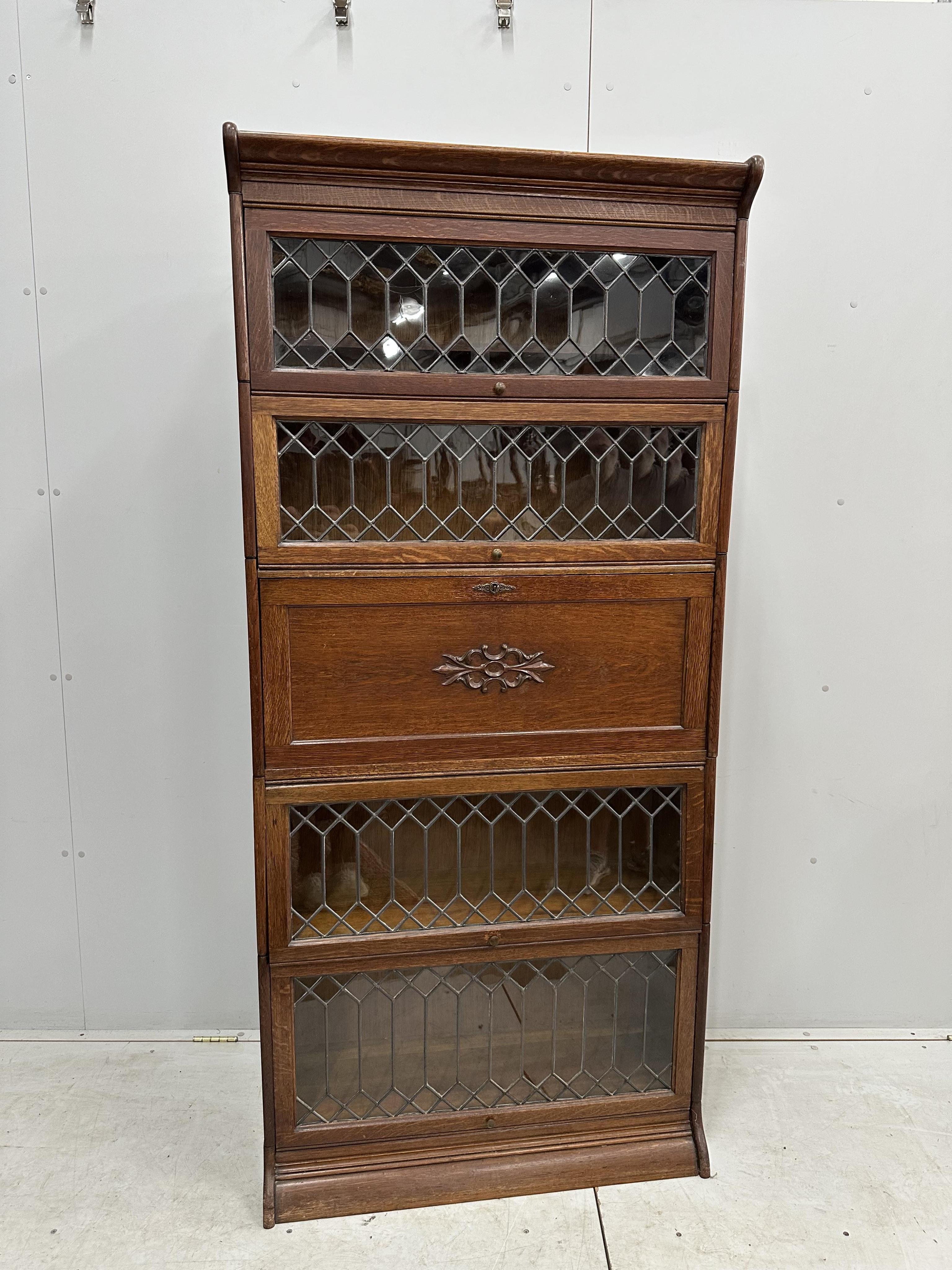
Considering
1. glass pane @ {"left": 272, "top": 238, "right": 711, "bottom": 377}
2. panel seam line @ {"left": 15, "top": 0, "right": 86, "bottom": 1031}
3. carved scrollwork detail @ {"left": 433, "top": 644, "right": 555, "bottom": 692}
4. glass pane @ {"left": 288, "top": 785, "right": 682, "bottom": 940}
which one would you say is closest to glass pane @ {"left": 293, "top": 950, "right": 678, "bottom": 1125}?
glass pane @ {"left": 288, "top": 785, "right": 682, "bottom": 940}

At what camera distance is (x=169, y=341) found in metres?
1.93

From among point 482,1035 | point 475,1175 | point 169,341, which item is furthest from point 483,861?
point 169,341

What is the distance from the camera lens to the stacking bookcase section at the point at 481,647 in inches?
58.6

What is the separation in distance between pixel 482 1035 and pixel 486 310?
142 cm

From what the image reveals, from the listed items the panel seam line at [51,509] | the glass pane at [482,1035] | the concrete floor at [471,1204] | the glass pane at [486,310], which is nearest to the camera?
the glass pane at [486,310]

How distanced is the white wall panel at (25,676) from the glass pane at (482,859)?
826 millimetres

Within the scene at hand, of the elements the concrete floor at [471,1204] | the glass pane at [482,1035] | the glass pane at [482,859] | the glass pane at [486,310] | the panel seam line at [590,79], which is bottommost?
the concrete floor at [471,1204]

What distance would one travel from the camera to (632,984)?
1775mm

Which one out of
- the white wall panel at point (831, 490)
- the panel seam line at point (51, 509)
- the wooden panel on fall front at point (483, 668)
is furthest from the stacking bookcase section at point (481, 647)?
the panel seam line at point (51, 509)

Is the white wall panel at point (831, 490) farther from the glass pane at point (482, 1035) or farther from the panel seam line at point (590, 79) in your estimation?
the glass pane at point (482, 1035)

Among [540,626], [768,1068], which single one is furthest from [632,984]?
[540,626]

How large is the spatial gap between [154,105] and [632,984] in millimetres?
2142

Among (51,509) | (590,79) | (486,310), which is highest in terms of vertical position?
(590,79)

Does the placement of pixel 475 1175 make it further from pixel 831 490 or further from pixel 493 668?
pixel 831 490
